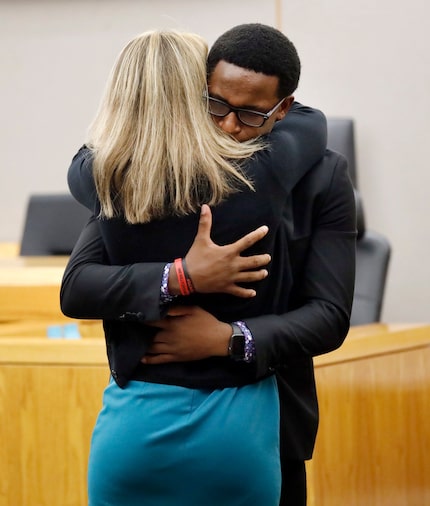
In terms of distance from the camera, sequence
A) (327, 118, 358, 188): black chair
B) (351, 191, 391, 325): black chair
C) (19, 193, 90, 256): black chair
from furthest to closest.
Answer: (327, 118, 358, 188): black chair < (19, 193, 90, 256): black chair < (351, 191, 391, 325): black chair

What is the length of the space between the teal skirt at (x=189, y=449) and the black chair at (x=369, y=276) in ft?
5.99

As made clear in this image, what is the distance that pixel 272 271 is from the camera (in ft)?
4.15

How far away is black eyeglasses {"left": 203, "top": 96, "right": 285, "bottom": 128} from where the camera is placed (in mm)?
1229

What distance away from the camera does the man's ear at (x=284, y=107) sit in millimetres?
1275

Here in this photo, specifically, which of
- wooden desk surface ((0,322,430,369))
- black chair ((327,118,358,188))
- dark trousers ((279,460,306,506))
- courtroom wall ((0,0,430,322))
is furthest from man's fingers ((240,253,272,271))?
courtroom wall ((0,0,430,322))

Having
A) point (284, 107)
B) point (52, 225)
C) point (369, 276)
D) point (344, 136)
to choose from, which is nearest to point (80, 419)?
point (284, 107)

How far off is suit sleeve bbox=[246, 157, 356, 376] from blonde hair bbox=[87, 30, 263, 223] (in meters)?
0.14

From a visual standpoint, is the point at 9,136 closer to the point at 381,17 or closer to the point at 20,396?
the point at 381,17

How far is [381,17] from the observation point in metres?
3.89

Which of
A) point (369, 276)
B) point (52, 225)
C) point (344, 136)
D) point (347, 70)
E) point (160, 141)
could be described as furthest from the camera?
point (347, 70)

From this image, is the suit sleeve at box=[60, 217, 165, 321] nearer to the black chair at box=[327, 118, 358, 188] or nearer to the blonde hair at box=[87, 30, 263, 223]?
the blonde hair at box=[87, 30, 263, 223]

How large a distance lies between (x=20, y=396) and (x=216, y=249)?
42.8 inches

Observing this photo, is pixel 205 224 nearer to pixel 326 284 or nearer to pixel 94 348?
pixel 326 284

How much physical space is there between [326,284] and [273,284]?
0.24 ft
